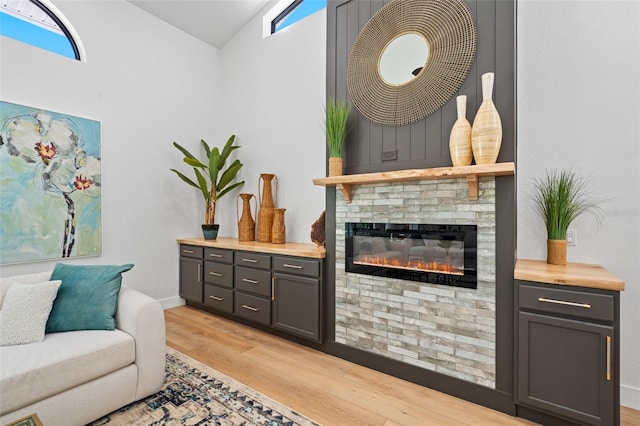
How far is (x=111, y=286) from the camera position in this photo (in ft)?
6.91

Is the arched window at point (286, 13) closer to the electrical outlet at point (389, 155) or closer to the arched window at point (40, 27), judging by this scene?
the arched window at point (40, 27)

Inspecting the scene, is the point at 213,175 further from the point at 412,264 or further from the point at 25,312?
the point at 412,264

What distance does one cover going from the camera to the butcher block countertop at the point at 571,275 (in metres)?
1.59

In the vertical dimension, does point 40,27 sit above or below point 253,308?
above

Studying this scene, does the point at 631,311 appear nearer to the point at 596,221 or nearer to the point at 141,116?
the point at 596,221

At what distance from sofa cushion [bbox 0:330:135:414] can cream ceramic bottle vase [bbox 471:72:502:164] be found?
2.47 metres

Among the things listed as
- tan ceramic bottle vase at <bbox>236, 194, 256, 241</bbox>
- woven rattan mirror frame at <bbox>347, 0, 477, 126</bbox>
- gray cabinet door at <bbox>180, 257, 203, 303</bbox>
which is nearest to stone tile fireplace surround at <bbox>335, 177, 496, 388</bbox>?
woven rattan mirror frame at <bbox>347, 0, 477, 126</bbox>

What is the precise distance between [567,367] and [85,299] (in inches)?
115

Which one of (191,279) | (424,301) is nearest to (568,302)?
(424,301)

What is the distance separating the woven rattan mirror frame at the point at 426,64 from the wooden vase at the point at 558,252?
1.21 m

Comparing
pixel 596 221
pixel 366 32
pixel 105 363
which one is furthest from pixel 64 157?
pixel 596 221

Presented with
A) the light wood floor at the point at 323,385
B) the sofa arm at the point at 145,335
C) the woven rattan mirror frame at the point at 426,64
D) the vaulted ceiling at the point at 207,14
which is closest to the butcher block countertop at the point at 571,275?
the light wood floor at the point at 323,385

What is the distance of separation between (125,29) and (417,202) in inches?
149

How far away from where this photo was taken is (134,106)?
12.0ft
